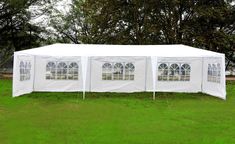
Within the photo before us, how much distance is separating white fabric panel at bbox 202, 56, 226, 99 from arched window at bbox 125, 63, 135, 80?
3.34 m

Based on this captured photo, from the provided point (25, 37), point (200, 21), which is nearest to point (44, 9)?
point (25, 37)

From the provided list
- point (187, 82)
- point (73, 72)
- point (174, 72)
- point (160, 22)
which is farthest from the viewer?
point (160, 22)

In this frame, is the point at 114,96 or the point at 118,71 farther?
the point at 118,71

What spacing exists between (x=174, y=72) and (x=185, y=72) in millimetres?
543

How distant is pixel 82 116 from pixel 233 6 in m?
22.2

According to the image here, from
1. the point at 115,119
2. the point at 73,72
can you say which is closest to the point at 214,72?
the point at 73,72

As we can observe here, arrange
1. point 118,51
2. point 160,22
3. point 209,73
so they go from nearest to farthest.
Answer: point 118,51
point 209,73
point 160,22

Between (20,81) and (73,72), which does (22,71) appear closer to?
(20,81)

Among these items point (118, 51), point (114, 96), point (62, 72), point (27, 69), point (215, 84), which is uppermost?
point (118, 51)

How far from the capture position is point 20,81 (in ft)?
59.6

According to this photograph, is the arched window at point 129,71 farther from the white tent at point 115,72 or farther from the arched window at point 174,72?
the arched window at point 174,72

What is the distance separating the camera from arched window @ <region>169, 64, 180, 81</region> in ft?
64.8

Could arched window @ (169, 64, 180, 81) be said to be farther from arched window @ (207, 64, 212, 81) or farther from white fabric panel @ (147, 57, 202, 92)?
arched window @ (207, 64, 212, 81)

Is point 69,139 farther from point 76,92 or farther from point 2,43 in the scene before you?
point 2,43
